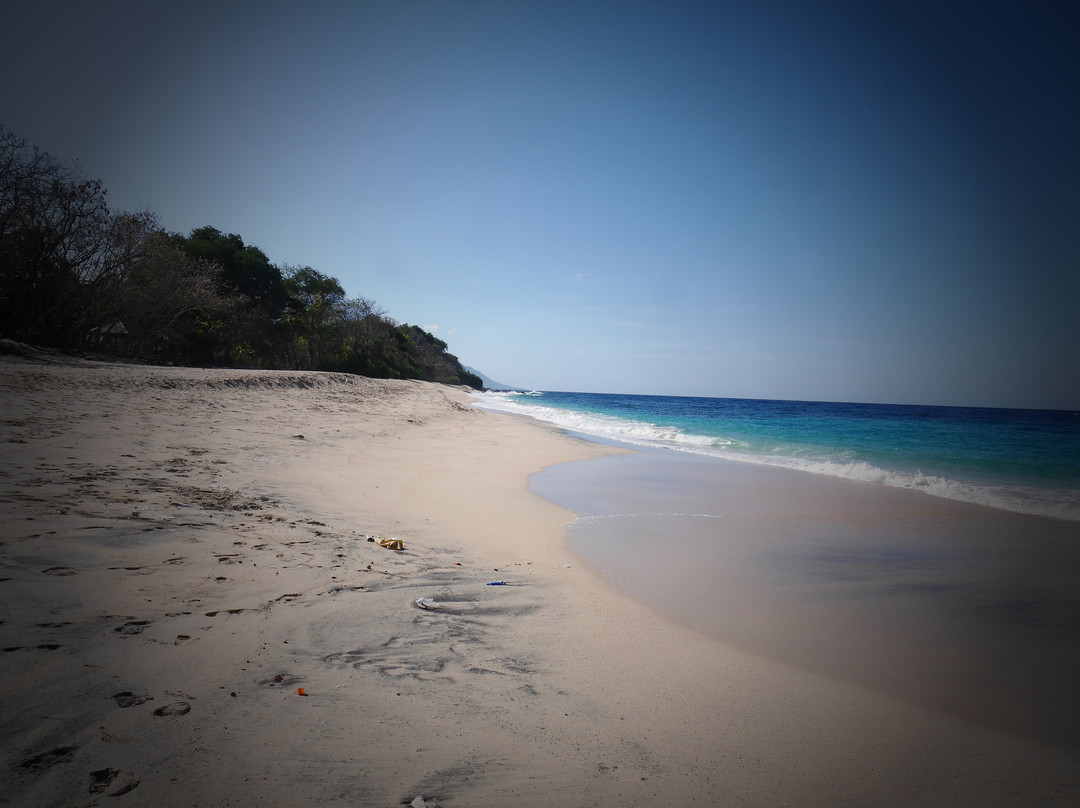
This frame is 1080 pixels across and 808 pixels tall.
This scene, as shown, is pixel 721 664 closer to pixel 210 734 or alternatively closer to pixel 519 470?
pixel 210 734

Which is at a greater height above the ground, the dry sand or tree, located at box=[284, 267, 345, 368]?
tree, located at box=[284, 267, 345, 368]

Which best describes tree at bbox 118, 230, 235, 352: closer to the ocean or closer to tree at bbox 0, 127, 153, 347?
tree at bbox 0, 127, 153, 347

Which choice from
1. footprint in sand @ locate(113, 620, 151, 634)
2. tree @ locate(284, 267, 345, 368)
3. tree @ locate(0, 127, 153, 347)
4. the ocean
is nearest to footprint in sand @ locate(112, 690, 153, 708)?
footprint in sand @ locate(113, 620, 151, 634)

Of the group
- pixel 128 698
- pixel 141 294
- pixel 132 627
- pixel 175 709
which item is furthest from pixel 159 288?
pixel 175 709

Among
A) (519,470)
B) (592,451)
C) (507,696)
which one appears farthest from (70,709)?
(592,451)

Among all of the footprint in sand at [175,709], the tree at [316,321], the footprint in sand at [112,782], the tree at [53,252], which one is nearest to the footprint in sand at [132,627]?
the footprint in sand at [175,709]

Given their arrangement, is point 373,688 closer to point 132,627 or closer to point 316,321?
point 132,627

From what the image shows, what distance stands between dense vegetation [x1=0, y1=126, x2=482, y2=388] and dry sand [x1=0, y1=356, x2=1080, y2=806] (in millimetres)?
20020

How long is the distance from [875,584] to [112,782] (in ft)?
18.1

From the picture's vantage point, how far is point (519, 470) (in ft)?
30.7

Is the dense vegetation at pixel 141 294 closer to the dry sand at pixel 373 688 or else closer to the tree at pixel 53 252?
the tree at pixel 53 252

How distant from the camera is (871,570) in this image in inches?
183

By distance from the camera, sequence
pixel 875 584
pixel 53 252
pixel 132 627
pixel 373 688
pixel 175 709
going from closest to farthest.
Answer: pixel 175 709
pixel 373 688
pixel 132 627
pixel 875 584
pixel 53 252

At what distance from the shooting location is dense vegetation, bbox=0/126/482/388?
1705 centimetres
